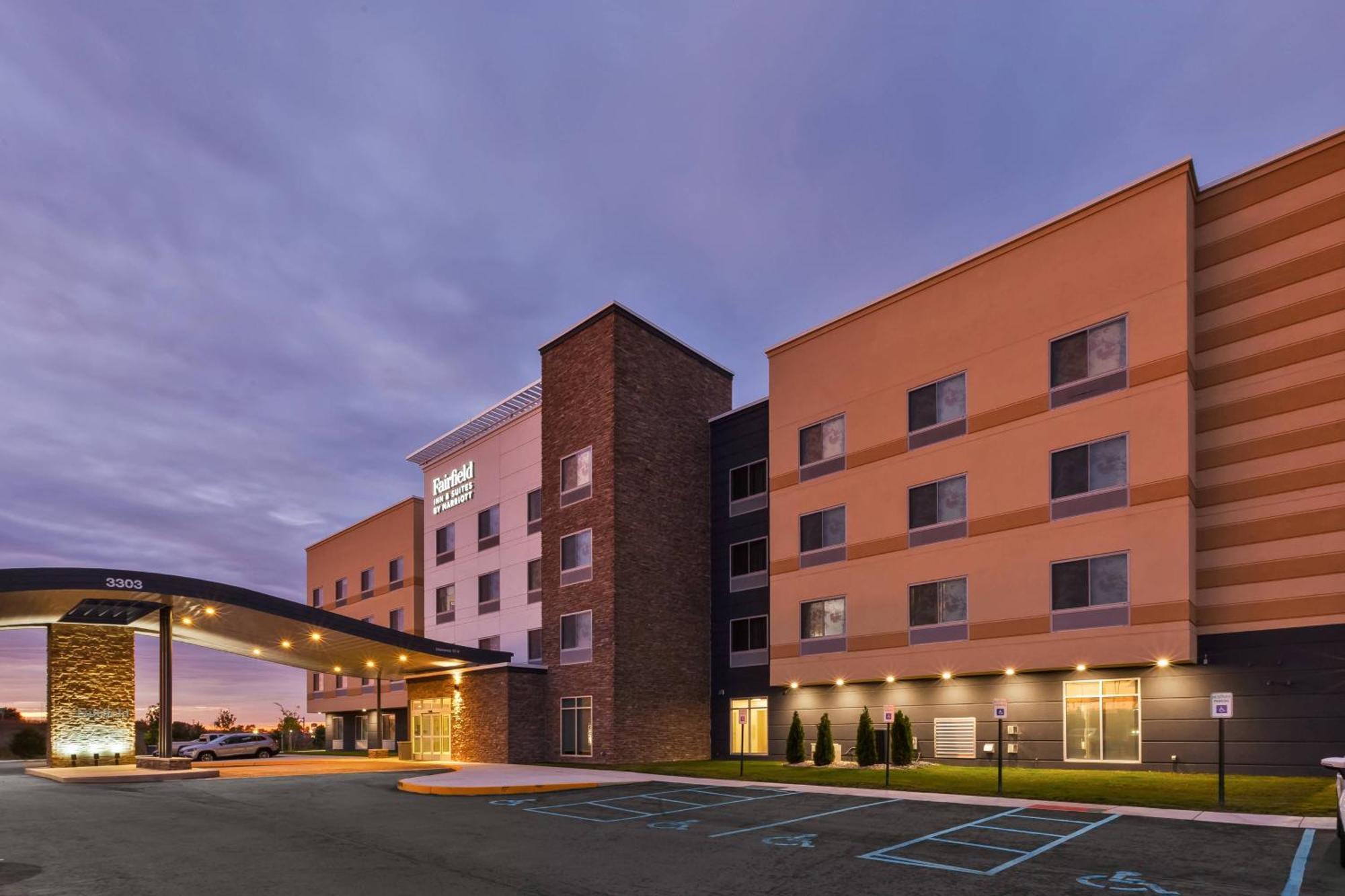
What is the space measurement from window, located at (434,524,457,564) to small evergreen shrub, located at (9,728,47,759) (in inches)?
1007

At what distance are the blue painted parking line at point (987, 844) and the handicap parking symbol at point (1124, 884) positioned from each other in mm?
1072

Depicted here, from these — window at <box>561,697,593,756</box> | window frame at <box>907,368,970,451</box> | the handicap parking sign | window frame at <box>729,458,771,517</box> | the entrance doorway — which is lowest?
the entrance doorway

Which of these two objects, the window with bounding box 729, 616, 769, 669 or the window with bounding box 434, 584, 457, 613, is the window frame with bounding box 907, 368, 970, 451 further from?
the window with bounding box 434, 584, 457, 613

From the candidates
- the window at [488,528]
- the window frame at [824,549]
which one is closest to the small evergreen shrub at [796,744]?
the window frame at [824,549]

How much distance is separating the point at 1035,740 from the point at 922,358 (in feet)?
38.9

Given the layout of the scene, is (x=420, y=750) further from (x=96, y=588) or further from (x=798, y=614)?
(x=798, y=614)

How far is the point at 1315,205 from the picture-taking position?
21344 millimetres

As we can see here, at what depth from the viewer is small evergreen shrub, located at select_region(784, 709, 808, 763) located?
2845 cm

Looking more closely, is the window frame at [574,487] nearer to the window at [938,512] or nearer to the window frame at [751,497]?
the window frame at [751,497]

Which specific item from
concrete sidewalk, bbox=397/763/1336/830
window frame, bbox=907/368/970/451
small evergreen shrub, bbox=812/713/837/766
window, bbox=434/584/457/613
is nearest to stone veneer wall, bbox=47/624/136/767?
concrete sidewalk, bbox=397/763/1336/830

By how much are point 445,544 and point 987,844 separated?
37.0 meters

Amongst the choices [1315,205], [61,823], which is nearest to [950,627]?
[1315,205]

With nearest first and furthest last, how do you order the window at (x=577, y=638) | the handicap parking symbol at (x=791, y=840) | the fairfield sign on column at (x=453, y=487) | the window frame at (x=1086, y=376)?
the handicap parking symbol at (x=791, y=840) → the window frame at (x=1086, y=376) → the window at (x=577, y=638) → the fairfield sign on column at (x=453, y=487)

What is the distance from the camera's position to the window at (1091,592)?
72.7ft
